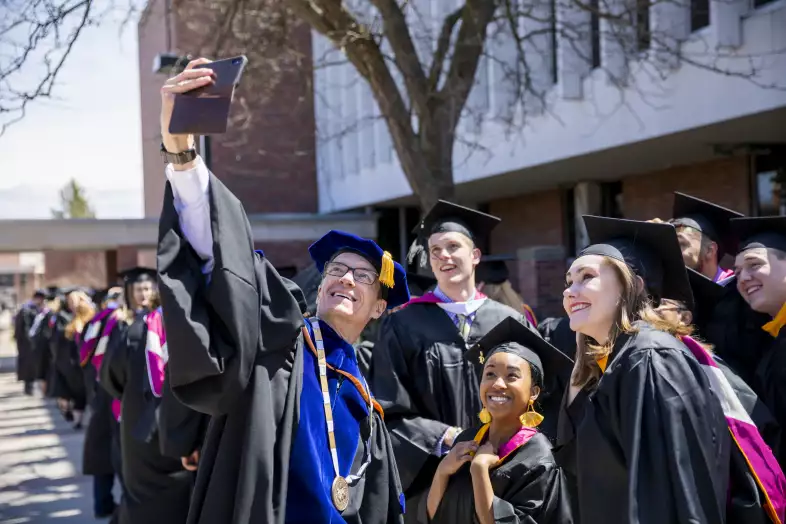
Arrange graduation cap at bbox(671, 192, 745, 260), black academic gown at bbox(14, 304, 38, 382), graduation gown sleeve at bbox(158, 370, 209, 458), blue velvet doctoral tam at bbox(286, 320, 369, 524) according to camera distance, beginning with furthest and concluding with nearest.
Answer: black academic gown at bbox(14, 304, 38, 382)
graduation cap at bbox(671, 192, 745, 260)
graduation gown sleeve at bbox(158, 370, 209, 458)
blue velvet doctoral tam at bbox(286, 320, 369, 524)

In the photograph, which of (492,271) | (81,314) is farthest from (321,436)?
(81,314)

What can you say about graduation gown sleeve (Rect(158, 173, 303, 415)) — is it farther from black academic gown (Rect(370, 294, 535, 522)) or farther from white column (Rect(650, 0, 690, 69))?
white column (Rect(650, 0, 690, 69))

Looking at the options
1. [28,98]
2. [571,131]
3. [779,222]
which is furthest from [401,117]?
[571,131]

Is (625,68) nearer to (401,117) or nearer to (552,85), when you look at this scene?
(552,85)

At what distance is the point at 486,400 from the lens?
3.87 m

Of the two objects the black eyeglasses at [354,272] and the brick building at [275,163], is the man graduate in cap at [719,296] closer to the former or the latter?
the black eyeglasses at [354,272]

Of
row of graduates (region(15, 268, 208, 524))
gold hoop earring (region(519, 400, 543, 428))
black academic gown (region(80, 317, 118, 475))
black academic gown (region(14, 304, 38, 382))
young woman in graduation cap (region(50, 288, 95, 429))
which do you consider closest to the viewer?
gold hoop earring (region(519, 400, 543, 428))

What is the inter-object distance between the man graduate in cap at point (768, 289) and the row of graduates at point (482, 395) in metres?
0.37

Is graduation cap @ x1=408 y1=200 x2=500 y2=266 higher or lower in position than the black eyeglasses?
higher

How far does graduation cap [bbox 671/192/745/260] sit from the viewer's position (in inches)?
192

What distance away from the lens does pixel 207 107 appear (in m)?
2.33

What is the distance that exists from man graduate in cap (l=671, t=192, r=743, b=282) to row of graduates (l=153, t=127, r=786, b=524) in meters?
0.87

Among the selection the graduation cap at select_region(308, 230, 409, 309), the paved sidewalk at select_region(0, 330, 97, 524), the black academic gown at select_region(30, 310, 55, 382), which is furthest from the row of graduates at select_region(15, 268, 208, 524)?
the black academic gown at select_region(30, 310, 55, 382)

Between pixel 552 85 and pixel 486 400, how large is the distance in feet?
27.3
